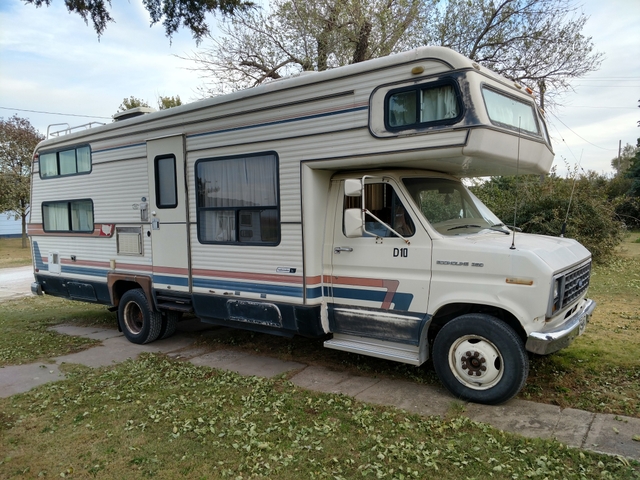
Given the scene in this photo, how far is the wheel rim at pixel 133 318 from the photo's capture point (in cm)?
746

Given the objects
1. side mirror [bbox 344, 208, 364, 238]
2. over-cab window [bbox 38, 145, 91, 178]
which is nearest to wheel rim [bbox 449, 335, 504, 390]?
side mirror [bbox 344, 208, 364, 238]

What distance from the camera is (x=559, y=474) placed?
324cm

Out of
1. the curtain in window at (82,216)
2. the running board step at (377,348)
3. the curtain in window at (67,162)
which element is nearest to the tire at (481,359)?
the running board step at (377,348)

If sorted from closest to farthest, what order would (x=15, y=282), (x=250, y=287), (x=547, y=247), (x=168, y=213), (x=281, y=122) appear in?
(x=547, y=247) < (x=281, y=122) < (x=250, y=287) < (x=168, y=213) < (x=15, y=282)

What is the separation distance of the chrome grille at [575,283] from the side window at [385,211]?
4.90ft

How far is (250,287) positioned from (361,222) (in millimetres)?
1775

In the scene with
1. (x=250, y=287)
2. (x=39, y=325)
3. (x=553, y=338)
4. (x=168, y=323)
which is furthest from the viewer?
(x=39, y=325)

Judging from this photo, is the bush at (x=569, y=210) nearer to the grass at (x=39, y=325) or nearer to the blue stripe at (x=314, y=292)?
the blue stripe at (x=314, y=292)

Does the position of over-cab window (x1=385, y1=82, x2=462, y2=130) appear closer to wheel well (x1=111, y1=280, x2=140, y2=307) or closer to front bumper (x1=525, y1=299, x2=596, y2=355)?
front bumper (x1=525, y1=299, x2=596, y2=355)

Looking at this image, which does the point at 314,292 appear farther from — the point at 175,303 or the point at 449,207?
the point at 175,303

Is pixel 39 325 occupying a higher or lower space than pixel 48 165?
lower

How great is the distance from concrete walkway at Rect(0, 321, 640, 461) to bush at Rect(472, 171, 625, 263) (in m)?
9.72

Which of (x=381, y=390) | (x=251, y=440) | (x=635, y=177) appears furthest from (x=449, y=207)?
(x=635, y=177)

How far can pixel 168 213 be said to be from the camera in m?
6.57
